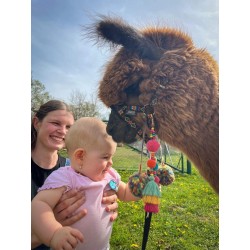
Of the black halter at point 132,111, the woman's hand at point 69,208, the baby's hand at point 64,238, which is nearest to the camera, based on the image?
the baby's hand at point 64,238

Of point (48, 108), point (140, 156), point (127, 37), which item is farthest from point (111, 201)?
point (127, 37)

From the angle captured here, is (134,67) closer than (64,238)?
No

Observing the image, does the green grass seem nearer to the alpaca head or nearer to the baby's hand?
the alpaca head

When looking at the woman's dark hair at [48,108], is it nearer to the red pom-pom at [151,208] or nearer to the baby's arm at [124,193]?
the baby's arm at [124,193]

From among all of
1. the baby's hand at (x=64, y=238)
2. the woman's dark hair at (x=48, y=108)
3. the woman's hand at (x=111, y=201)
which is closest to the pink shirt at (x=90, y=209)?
the woman's hand at (x=111, y=201)

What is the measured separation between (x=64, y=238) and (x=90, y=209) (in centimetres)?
15

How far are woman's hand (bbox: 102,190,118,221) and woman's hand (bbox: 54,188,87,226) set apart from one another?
2.8 inches

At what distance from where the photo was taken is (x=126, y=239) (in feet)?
3.68

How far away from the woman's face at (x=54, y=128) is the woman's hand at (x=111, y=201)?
0.25 metres

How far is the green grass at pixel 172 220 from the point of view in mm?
1109

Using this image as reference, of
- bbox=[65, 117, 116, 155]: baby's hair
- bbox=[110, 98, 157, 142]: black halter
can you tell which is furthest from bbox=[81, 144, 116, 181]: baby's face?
bbox=[110, 98, 157, 142]: black halter

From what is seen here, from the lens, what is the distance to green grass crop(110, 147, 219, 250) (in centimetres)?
111

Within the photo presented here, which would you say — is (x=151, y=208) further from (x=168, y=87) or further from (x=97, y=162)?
(x=168, y=87)

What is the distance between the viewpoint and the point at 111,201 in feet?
3.36
